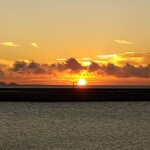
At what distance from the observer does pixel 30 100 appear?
156875 millimetres

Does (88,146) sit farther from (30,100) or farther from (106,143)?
(30,100)

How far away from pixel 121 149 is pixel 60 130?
72.6 ft

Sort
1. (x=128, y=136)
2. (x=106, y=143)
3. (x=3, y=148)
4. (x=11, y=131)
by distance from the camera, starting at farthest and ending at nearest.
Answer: (x=11, y=131) < (x=128, y=136) < (x=106, y=143) < (x=3, y=148)

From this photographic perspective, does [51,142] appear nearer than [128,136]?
Yes

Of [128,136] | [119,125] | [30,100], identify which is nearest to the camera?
[128,136]

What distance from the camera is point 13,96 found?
6368 inches

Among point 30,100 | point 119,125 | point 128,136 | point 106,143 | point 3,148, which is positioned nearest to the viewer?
point 3,148

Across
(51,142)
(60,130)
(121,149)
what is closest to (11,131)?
(60,130)

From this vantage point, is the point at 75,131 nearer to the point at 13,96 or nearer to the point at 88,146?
the point at 88,146

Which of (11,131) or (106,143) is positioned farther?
(11,131)

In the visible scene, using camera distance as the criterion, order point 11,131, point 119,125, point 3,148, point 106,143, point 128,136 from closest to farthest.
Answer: point 3,148 → point 106,143 → point 128,136 → point 11,131 → point 119,125

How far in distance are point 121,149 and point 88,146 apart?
4706 mm

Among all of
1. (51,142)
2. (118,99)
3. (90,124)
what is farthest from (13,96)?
(51,142)

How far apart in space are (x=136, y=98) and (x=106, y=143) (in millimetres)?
102784
